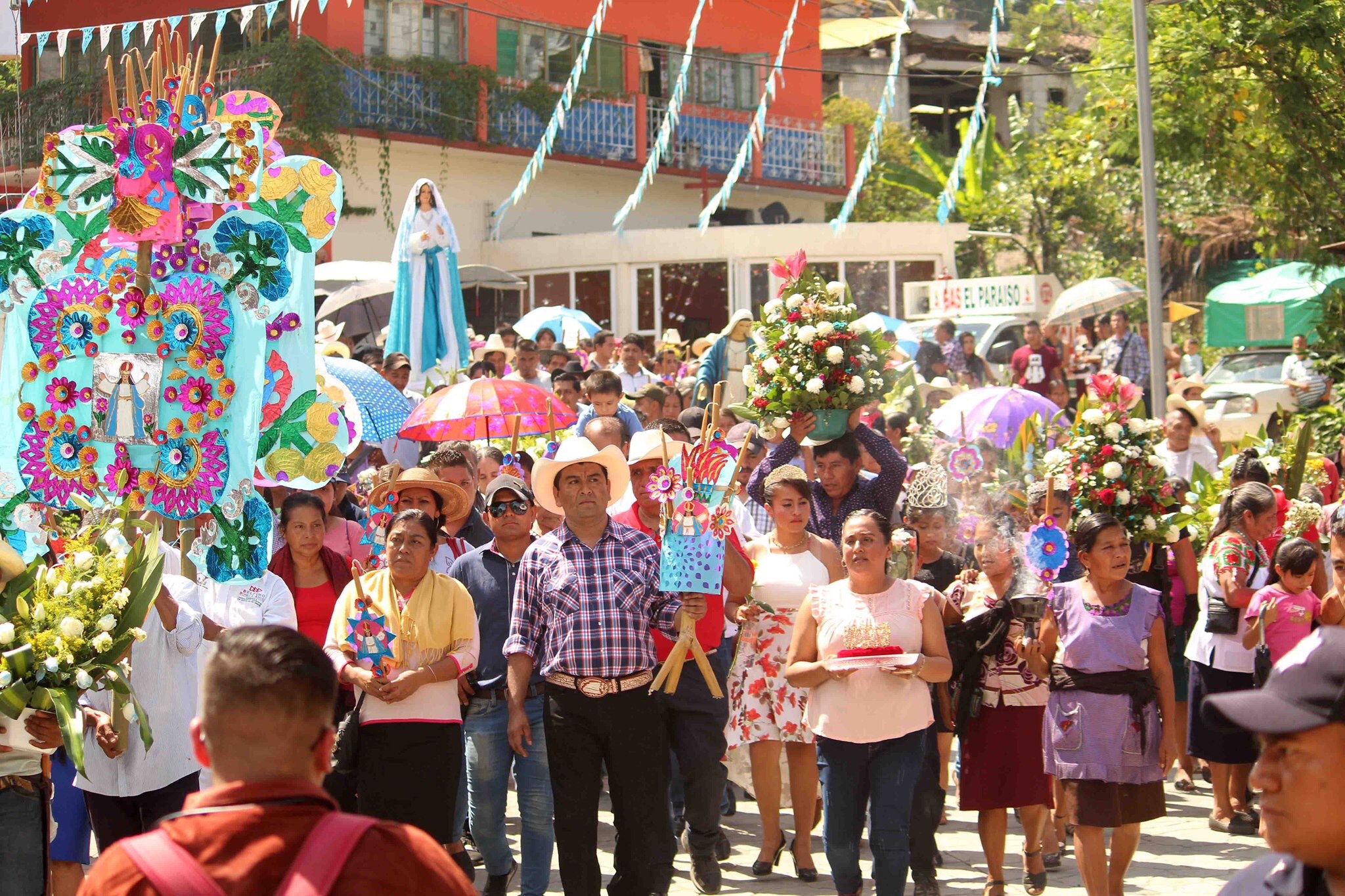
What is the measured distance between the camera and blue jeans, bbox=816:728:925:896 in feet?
21.7

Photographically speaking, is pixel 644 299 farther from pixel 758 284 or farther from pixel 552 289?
pixel 758 284

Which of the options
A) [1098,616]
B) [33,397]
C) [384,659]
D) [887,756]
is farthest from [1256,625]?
[33,397]

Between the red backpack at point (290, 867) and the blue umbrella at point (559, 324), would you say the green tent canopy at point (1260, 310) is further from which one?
the red backpack at point (290, 867)

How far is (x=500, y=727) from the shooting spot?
23.1 feet

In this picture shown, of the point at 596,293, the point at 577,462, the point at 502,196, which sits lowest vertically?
the point at 577,462

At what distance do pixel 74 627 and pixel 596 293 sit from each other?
2194cm

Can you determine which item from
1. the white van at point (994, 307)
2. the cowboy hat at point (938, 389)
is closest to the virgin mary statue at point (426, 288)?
the cowboy hat at point (938, 389)

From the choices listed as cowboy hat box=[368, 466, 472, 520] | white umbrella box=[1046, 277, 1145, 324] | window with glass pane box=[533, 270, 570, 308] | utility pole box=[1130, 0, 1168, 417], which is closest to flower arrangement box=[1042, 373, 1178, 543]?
cowboy hat box=[368, 466, 472, 520]

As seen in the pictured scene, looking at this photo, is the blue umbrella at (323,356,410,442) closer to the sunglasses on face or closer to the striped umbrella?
the striped umbrella

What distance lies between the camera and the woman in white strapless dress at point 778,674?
7.65 metres

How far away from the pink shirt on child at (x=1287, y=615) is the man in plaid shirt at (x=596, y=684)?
10.7 feet

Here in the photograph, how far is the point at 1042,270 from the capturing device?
113 feet

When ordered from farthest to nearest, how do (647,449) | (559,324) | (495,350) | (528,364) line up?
(559,324), (495,350), (528,364), (647,449)

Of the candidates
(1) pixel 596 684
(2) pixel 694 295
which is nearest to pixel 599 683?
(1) pixel 596 684
